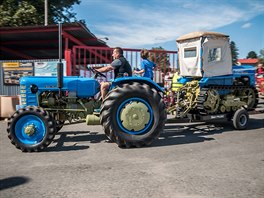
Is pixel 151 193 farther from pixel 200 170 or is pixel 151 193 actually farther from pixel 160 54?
pixel 160 54

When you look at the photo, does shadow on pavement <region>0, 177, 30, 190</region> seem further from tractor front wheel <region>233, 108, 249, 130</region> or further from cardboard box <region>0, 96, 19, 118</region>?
cardboard box <region>0, 96, 19, 118</region>

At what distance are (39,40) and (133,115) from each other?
10.1 metres

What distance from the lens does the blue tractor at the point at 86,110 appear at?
4.96 m

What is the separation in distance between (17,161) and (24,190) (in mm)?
1258

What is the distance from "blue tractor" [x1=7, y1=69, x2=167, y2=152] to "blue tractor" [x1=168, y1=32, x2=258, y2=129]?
4.62 feet

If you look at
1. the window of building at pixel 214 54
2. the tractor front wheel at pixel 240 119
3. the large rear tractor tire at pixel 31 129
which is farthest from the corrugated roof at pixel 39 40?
the tractor front wheel at pixel 240 119

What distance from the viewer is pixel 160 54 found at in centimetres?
990

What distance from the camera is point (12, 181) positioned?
360cm

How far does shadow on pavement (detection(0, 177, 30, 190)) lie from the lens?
3.45 m

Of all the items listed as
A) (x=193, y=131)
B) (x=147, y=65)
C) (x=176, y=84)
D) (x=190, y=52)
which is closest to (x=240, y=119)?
(x=193, y=131)

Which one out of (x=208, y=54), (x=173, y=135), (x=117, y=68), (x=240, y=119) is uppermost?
(x=208, y=54)

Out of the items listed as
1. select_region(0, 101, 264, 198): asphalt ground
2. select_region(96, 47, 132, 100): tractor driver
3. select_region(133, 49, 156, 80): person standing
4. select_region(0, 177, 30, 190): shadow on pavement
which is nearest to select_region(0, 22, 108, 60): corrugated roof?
select_region(133, 49, 156, 80): person standing

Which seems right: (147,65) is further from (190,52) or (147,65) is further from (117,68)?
(117,68)

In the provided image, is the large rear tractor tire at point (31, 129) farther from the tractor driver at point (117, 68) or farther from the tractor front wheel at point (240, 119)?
the tractor front wheel at point (240, 119)
